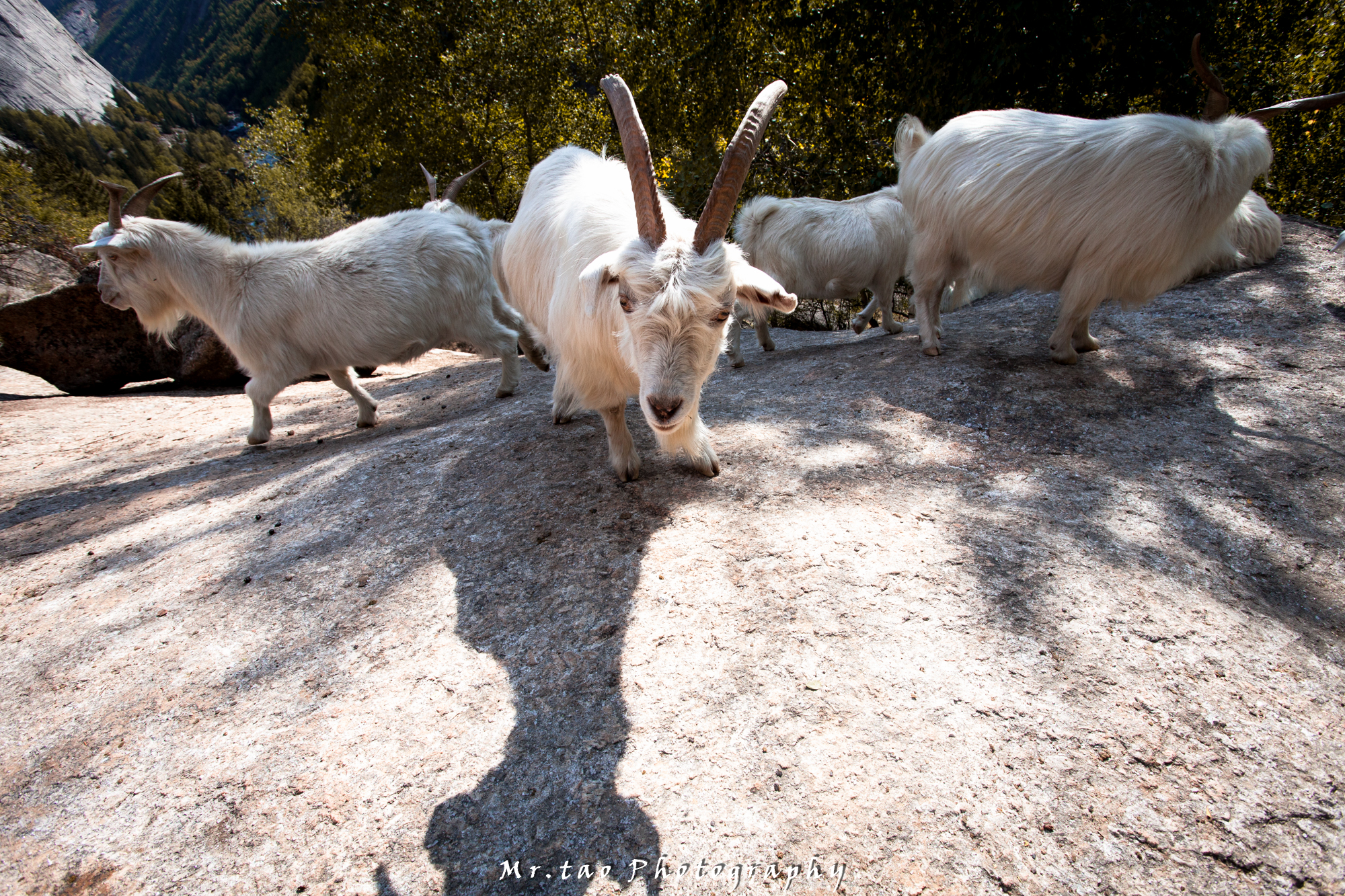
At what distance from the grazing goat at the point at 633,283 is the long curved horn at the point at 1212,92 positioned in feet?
12.1

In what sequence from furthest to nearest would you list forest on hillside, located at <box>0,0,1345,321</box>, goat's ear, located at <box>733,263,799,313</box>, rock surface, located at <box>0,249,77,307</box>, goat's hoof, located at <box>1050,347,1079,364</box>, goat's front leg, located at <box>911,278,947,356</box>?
rock surface, located at <box>0,249,77,307</box> < forest on hillside, located at <box>0,0,1345,321</box> < goat's front leg, located at <box>911,278,947,356</box> < goat's hoof, located at <box>1050,347,1079,364</box> < goat's ear, located at <box>733,263,799,313</box>

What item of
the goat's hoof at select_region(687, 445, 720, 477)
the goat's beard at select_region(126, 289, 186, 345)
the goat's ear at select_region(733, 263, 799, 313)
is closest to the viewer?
the goat's ear at select_region(733, 263, 799, 313)

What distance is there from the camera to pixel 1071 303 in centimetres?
417

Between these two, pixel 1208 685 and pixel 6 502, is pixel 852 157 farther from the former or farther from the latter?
pixel 6 502

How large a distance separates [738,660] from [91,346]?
32.8 feet

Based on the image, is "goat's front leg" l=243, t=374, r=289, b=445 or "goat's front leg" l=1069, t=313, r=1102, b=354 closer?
"goat's front leg" l=1069, t=313, r=1102, b=354

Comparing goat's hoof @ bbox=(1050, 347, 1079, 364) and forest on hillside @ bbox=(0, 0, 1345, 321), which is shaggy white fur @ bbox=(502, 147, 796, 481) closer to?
goat's hoof @ bbox=(1050, 347, 1079, 364)

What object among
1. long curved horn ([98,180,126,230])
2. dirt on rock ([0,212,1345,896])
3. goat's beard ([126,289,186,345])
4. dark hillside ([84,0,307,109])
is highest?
dark hillside ([84,0,307,109])

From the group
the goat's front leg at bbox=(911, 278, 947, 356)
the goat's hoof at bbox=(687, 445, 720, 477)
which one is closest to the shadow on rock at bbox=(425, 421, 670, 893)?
the goat's hoof at bbox=(687, 445, 720, 477)

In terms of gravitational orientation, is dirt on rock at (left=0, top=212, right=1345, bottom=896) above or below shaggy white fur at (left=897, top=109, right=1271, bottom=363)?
below

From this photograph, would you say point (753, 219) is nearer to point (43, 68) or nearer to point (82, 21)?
point (43, 68)

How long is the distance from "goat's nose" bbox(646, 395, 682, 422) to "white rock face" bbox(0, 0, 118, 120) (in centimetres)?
7121

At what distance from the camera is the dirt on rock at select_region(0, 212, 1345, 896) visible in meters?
1.59

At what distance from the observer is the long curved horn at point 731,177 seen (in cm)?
249
